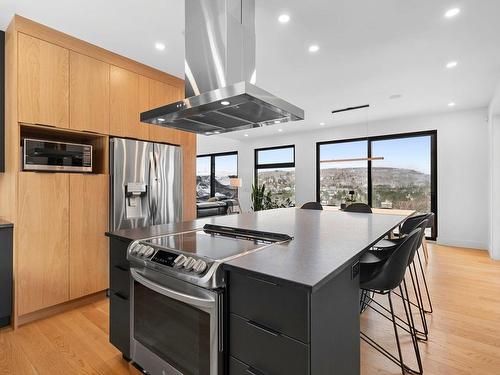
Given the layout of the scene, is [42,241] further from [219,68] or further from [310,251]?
[310,251]

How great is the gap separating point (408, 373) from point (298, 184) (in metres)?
5.89

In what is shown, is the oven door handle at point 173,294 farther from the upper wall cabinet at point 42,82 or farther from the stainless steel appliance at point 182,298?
the upper wall cabinet at point 42,82

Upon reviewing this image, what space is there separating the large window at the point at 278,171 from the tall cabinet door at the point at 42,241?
5.95m

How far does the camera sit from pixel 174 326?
1409 millimetres

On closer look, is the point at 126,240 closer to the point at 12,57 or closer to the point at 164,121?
the point at 164,121

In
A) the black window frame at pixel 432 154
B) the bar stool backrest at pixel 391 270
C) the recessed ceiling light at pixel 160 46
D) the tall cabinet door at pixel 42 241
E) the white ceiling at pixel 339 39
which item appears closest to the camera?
the bar stool backrest at pixel 391 270

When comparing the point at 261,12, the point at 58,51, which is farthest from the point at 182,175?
the point at 261,12

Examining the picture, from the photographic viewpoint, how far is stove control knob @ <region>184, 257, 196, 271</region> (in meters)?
1.22

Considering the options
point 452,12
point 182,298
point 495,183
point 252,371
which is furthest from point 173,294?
point 495,183

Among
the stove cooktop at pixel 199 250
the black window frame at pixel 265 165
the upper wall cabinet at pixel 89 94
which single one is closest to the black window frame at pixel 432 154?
the black window frame at pixel 265 165

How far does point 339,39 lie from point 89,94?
261 cm

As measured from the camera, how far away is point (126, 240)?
5.50 ft

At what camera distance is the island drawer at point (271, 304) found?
0.96 metres

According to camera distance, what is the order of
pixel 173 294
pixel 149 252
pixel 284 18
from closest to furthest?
pixel 173 294 < pixel 149 252 < pixel 284 18
